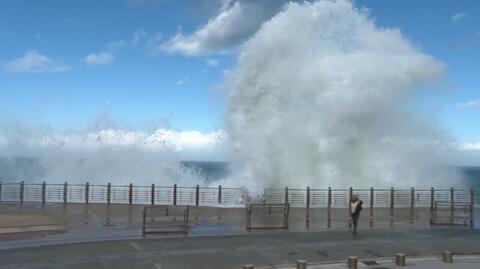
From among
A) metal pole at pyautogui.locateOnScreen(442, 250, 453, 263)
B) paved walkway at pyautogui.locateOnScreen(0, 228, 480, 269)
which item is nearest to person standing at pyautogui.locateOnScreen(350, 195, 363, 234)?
paved walkway at pyautogui.locateOnScreen(0, 228, 480, 269)

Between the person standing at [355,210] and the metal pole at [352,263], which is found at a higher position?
the person standing at [355,210]

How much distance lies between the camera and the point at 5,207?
23500 mm

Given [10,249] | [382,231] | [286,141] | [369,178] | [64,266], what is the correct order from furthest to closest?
[369,178], [286,141], [382,231], [10,249], [64,266]

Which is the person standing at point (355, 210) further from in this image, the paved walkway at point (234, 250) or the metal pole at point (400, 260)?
the metal pole at point (400, 260)

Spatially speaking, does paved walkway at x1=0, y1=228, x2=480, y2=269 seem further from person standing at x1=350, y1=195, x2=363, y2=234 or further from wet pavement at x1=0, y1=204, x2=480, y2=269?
person standing at x1=350, y1=195, x2=363, y2=234

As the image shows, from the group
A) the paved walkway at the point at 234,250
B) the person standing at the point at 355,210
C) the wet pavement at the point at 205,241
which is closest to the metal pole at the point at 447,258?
the paved walkway at the point at 234,250

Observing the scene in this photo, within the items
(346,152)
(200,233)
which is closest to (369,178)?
(346,152)

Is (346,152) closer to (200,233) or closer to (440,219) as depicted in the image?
(440,219)

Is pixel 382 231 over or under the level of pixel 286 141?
under

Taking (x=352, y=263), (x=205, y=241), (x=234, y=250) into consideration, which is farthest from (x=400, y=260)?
→ (x=205, y=241)

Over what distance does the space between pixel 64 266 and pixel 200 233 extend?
6102 mm

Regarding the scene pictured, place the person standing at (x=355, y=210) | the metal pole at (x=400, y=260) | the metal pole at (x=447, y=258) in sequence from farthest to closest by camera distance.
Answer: the person standing at (x=355, y=210) < the metal pole at (x=447, y=258) < the metal pole at (x=400, y=260)

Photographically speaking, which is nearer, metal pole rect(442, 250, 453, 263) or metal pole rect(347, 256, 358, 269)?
metal pole rect(347, 256, 358, 269)

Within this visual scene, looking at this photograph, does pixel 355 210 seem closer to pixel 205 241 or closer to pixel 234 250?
pixel 205 241
